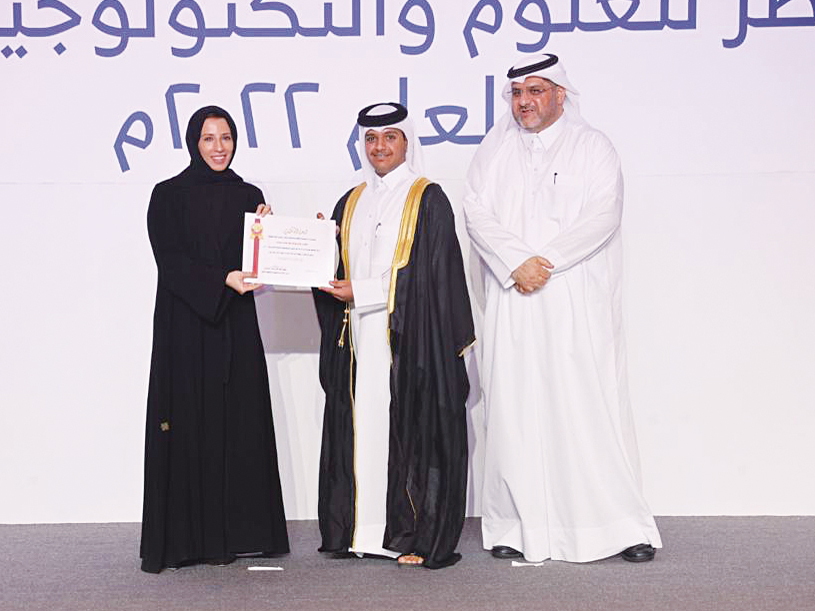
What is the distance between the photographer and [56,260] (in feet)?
16.8

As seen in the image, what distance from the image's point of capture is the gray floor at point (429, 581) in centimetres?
363

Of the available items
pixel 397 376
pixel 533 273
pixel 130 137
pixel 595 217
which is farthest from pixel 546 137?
pixel 130 137

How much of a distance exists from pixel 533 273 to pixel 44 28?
258 centimetres

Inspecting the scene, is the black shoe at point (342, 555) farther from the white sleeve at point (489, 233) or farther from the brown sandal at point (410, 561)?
the white sleeve at point (489, 233)

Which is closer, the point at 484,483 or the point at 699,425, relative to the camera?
the point at 484,483

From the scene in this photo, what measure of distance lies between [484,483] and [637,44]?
2122 mm

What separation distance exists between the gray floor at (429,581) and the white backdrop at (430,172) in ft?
1.81

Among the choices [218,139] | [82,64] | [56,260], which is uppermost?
[82,64]

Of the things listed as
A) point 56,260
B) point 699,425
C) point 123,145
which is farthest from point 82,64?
point 699,425

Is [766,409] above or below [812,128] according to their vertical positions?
below

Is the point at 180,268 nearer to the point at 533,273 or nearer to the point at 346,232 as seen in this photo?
the point at 346,232

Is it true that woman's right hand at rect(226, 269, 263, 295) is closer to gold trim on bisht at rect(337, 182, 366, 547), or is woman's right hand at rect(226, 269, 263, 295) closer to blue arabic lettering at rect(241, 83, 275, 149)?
gold trim on bisht at rect(337, 182, 366, 547)

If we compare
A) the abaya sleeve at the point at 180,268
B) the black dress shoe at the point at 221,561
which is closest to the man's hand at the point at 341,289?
the abaya sleeve at the point at 180,268

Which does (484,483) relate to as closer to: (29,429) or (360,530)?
(360,530)
